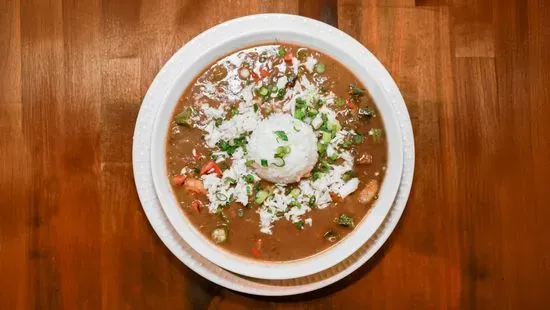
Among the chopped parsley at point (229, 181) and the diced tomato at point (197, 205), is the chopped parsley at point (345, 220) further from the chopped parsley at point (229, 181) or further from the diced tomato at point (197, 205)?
the diced tomato at point (197, 205)

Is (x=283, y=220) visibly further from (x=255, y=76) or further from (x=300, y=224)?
(x=255, y=76)

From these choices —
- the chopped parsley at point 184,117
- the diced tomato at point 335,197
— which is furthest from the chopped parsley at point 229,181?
the diced tomato at point 335,197

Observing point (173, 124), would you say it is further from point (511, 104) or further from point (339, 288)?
point (511, 104)

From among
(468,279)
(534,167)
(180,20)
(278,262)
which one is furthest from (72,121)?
(534,167)

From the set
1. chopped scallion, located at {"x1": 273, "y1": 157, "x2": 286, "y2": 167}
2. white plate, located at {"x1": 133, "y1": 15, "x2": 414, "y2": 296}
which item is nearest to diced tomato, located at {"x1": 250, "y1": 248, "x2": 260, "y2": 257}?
white plate, located at {"x1": 133, "y1": 15, "x2": 414, "y2": 296}

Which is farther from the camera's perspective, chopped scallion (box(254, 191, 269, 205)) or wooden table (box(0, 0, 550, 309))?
wooden table (box(0, 0, 550, 309))

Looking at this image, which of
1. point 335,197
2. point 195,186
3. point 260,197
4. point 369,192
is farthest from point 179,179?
point 369,192

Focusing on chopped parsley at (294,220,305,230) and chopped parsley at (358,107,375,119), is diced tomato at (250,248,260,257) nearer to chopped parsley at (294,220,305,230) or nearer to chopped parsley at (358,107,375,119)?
chopped parsley at (294,220,305,230)
